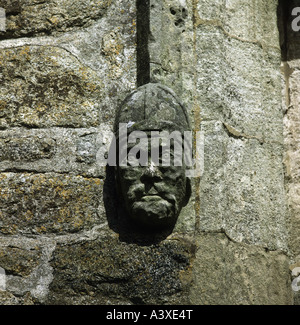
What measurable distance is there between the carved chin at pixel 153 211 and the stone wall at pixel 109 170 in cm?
8

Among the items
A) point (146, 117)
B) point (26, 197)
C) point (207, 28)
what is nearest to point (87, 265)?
point (26, 197)

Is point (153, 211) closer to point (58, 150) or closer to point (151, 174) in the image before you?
point (151, 174)

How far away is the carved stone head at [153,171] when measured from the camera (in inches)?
96.7

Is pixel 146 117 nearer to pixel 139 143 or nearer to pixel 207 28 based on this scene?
pixel 139 143

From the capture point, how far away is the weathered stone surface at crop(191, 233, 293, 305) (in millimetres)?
2480

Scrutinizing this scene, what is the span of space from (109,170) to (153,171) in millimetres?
232

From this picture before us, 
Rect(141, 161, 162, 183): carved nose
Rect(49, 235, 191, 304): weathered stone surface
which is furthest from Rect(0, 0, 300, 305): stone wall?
Rect(141, 161, 162, 183): carved nose

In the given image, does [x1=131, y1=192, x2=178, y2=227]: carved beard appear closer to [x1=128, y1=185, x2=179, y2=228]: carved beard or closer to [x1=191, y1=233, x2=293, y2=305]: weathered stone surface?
[x1=128, y1=185, x2=179, y2=228]: carved beard

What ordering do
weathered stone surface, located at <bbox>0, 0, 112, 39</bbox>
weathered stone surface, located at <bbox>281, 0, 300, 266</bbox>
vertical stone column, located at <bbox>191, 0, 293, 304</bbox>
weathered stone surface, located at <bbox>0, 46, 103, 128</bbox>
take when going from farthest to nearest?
weathered stone surface, located at <bbox>281, 0, 300, 266</bbox>
weathered stone surface, located at <bbox>0, 0, 112, 39</bbox>
weathered stone surface, located at <bbox>0, 46, 103, 128</bbox>
vertical stone column, located at <bbox>191, 0, 293, 304</bbox>

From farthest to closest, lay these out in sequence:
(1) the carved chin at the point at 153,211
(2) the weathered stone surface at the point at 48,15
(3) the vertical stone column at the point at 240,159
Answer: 1. (2) the weathered stone surface at the point at 48,15
2. (3) the vertical stone column at the point at 240,159
3. (1) the carved chin at the point at 153,211

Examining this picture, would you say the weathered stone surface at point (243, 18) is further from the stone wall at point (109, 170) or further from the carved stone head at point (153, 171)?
the carved stone head at point (153, 171)

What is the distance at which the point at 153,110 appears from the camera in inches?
99.0

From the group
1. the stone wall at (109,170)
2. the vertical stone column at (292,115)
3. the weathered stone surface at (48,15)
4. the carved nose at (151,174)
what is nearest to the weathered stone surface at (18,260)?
the stone wall at (109,170)

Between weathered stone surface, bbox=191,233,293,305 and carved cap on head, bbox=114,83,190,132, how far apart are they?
41 centimetres
